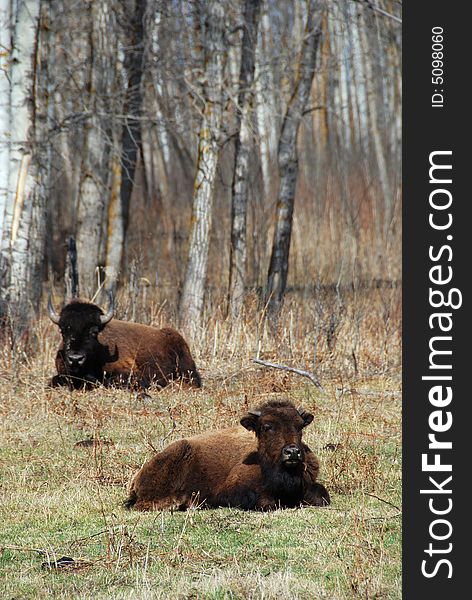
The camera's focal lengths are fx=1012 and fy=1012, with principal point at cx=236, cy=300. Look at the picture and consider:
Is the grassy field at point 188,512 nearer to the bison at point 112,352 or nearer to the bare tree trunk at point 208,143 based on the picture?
the bison at point 112,352

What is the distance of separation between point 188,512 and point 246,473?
2.30 feet

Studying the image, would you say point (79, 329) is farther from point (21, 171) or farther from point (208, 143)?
point (208, 143)

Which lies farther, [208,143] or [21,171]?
[208,143]

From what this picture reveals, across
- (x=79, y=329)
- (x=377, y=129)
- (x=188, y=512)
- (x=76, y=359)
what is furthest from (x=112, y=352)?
(x=377, y=129)

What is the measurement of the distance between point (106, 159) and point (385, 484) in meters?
15.9

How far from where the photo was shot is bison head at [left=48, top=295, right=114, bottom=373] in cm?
1334

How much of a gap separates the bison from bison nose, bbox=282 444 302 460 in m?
5.56

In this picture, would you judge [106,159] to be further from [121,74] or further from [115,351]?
[115,351]

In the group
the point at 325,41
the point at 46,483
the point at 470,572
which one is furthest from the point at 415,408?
the point at 325,41

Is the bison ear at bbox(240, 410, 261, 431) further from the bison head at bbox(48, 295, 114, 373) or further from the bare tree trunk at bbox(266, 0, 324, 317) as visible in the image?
the bare tree trunk at bbox(266, 0, 324, 317)

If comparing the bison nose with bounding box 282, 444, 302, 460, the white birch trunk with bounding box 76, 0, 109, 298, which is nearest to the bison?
the bison nose with bounding box 282, 444, 302, 460

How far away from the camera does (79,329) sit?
13461mm

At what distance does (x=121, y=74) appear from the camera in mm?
22891

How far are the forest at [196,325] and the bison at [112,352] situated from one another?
1.60ft
